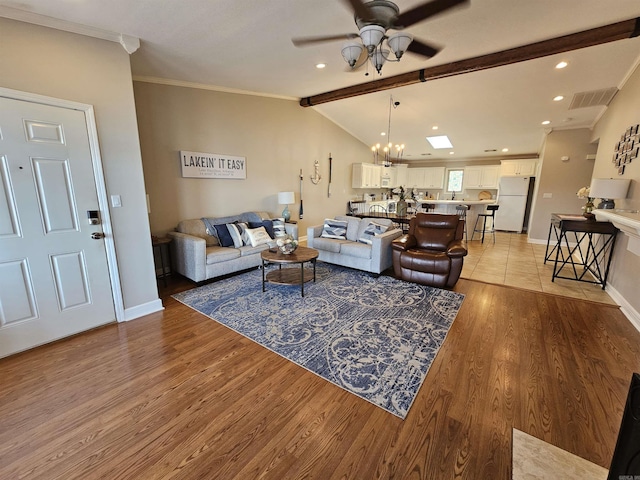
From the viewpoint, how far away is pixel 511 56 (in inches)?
138

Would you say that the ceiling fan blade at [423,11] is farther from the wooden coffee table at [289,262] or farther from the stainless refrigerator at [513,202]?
the stainless refrigerator at [513,202]

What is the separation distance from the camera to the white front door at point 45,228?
2182 millimetres

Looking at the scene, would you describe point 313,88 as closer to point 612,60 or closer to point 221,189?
point 221,189

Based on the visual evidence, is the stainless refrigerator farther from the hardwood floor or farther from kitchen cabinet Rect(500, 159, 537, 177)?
the hardwood floor

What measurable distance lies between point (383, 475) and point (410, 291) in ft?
8.07

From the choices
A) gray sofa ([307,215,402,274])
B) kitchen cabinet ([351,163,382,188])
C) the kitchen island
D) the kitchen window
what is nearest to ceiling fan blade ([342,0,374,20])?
gray sofa ([307,215,402,274])

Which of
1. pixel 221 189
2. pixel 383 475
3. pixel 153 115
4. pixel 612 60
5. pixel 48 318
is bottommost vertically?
pixel 383 475

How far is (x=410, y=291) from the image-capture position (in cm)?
361

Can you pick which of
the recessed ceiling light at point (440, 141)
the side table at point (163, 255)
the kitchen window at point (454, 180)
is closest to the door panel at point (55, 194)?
the side table at point (163, 255)

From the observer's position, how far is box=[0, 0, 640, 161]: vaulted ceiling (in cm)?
239

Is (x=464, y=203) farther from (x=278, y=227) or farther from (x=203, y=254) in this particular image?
(x=203, y=254)

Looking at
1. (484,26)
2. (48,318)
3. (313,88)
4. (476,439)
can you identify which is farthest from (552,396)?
(313,88)

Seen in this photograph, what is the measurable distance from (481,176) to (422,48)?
746 centimetres

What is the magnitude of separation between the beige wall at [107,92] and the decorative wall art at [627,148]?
547 cm
